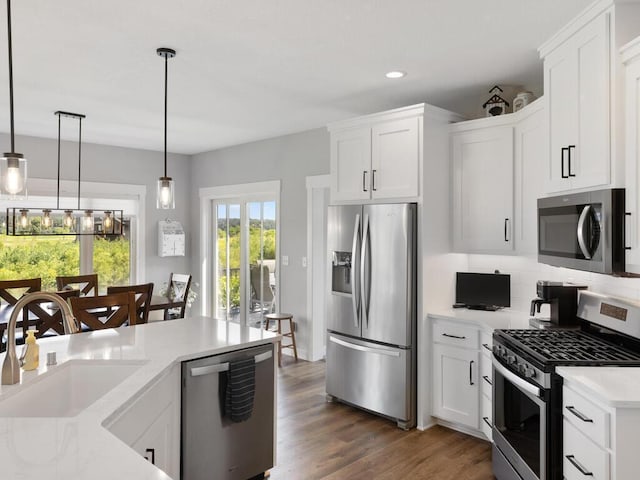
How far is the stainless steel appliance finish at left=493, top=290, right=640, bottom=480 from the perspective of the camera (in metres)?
2.16

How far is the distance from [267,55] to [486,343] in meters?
2.34

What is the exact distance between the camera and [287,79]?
Answer: 3.51 metres

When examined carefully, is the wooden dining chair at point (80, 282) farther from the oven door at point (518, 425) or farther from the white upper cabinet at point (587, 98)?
the white upper cabinet at point (587, 98)

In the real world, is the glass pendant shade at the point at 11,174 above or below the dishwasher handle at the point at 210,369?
above

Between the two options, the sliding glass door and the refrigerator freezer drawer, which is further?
the sliding glass door

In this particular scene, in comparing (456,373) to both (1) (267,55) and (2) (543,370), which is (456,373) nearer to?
(2) (543,370)

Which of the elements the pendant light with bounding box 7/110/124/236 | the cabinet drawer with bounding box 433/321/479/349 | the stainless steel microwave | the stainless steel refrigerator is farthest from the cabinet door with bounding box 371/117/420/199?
the pendant light with bounding box 7/110/124/236

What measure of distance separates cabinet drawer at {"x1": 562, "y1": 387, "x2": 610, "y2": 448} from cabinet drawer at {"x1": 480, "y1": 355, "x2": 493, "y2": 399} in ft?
3.47

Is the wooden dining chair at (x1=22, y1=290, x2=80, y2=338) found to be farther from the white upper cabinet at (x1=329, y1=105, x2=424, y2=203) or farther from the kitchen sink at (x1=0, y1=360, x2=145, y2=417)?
the white upper cabinet at (x1=329, y1=105, x2=424, y2=203)

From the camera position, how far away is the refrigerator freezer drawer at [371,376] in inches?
141

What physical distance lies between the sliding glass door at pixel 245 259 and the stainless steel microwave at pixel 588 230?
11.9ft

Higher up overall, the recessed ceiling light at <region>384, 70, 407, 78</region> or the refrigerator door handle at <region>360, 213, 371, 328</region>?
the recessed ceiling light at <region>384, 70, 407, 78</region>

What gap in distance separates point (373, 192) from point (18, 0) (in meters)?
2.53

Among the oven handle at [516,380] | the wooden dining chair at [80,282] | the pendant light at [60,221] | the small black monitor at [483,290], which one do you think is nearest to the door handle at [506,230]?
the small black monitor at [483,290]
